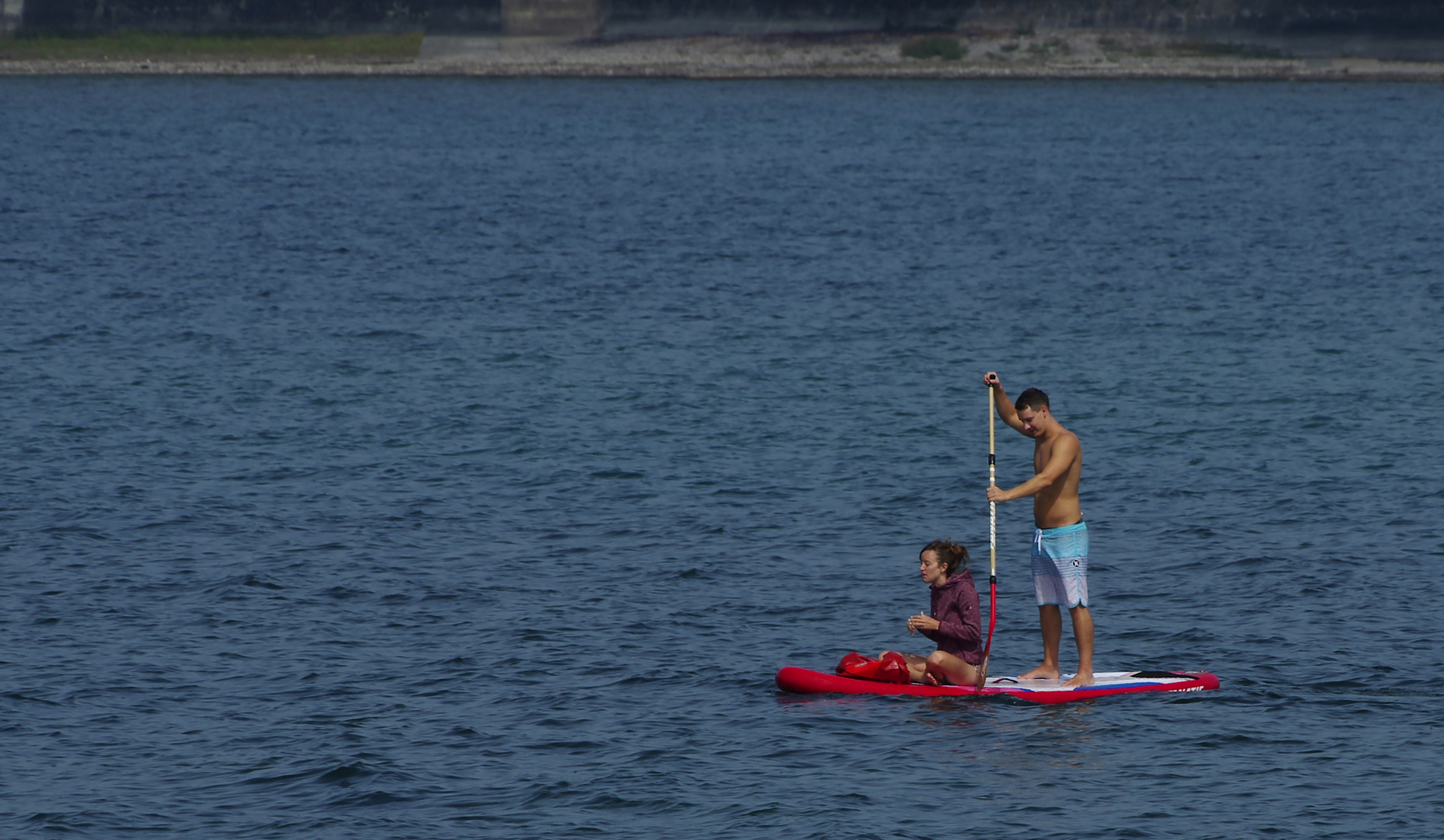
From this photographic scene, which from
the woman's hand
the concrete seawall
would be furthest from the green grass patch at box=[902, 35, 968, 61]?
the woman's hand

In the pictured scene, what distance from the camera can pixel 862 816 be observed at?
13664 millimetres

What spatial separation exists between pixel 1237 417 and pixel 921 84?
9875 cm

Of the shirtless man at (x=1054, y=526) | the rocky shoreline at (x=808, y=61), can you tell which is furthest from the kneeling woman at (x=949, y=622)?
the rocky shoreline at (x=808, y=61)

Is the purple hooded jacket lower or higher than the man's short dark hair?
lower

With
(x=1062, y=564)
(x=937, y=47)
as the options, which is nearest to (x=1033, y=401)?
(x=1062, y=564)

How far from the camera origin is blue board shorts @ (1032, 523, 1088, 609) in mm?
15828

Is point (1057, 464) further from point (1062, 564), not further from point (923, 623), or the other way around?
point (923, 623)

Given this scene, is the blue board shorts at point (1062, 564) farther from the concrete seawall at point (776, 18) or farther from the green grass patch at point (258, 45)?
the green grass patch at point (258, 45)

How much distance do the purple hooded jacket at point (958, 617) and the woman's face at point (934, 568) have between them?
0.50 feet

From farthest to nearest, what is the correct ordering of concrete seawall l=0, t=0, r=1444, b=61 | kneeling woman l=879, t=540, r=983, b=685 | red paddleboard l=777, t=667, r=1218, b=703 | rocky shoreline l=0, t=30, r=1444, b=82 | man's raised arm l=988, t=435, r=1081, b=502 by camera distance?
rocky shoreline l=0, t=30, r=1444, b=82
concrete seawall l=0, t=0, r=1444, b=61
red paddleboard l=777, t=667, r=1218, b=703
kneeling woman l=879, t=540, r=983, b=685
man's raised arm l=988, t=435, r=1081, b=502

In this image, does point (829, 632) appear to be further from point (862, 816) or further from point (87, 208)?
point (87, 208)

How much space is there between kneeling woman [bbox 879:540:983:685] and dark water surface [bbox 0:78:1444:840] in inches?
16.0

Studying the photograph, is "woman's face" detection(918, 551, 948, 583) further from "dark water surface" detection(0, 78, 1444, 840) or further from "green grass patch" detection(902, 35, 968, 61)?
"green grass patch" detection(902, 35, 968, 61)

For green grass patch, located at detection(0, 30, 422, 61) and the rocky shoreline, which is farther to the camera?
green grass patch, located at detection(0, 30, 422, 61)
